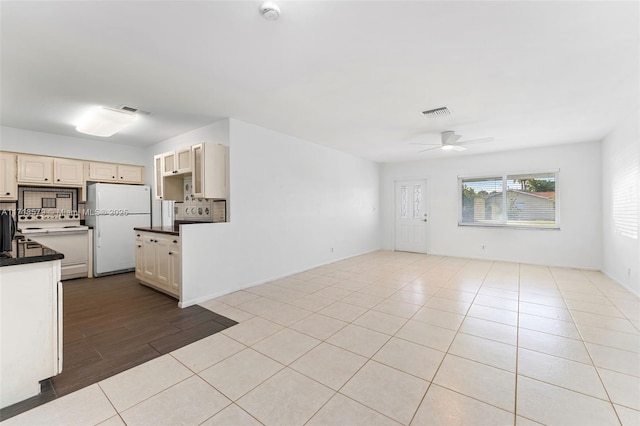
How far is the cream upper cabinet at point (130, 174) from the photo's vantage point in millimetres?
5414

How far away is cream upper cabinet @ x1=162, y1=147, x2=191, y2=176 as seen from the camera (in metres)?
3.94

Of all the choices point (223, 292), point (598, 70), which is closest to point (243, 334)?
point (223, 292)

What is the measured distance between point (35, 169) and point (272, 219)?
3.98 m

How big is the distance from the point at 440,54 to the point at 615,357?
2877 millimetres

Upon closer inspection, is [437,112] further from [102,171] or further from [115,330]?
[102,171]

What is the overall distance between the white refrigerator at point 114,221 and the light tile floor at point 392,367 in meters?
2.83

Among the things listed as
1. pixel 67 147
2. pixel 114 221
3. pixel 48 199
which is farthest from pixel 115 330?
pixel 67 147

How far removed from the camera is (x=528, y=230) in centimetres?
579

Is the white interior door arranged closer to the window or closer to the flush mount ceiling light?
the window

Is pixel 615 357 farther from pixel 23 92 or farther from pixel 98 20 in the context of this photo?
pixel 23 92

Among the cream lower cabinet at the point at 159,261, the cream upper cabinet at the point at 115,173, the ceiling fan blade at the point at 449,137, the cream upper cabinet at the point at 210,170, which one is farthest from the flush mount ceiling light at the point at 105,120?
the ceiling fan blade at the point at 449,137

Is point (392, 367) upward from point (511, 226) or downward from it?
downward

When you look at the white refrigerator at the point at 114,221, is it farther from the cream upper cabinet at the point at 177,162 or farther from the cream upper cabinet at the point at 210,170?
the cream upper cabinet at the point at 210,170

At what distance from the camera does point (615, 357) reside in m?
2.20
